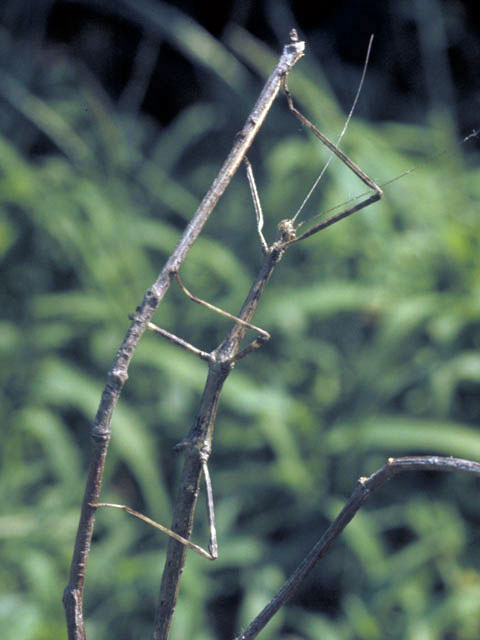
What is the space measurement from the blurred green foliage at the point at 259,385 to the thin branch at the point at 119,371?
1116 millimetres

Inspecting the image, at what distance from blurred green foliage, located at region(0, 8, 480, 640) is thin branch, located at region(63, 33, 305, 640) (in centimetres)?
112

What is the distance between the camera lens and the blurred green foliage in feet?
6.20

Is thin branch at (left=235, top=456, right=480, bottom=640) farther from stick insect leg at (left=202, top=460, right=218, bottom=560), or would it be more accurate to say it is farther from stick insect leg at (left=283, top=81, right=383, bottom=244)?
stick insect leg at (left=283, top=81, right=383, bottom=244)

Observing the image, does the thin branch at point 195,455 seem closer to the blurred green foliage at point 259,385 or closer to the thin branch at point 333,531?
the thin branch at point 333,531

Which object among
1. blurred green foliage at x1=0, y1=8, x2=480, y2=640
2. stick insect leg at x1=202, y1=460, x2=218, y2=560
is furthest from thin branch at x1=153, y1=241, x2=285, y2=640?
blurred green foliage at x1=0, y1=8, x2=480, y2=640

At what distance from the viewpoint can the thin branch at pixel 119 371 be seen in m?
0.72

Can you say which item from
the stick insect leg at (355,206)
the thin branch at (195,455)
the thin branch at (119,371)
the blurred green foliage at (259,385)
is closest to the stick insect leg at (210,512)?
the thin branch at (195,455)

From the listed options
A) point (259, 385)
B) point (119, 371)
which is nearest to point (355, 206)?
point (119, 371)

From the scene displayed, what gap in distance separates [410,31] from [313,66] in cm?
61

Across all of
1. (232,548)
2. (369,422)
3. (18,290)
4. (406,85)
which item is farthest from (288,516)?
(406,85)

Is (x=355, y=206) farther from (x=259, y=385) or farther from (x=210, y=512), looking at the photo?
(x=259, y=385)

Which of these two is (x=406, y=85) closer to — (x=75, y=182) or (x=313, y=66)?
(x=313, y=66)

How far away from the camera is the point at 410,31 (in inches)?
126

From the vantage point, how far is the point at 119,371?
0.74 metres
